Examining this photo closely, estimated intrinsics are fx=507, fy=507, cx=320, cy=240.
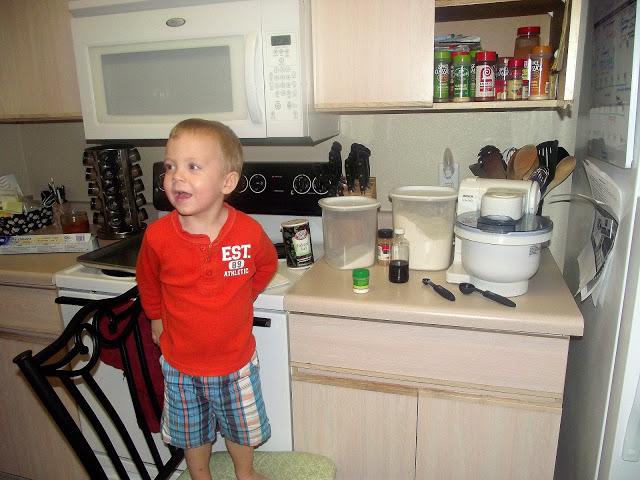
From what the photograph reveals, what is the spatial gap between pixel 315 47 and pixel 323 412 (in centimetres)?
102

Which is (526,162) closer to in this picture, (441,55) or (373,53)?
(441,55)

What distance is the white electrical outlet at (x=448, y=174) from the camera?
1.70m

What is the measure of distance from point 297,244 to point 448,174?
0.61 meters

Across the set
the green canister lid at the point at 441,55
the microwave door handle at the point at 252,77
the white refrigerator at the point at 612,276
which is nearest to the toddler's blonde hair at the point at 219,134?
the microwave door handle at the point at 252,77

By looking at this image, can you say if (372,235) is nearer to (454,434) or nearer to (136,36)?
(454,434)

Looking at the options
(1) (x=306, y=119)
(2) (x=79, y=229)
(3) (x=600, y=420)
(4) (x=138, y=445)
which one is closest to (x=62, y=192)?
(2) (x=79, y=229)

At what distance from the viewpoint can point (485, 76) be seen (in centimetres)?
144

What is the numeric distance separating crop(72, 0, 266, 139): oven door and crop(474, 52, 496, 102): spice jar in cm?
62

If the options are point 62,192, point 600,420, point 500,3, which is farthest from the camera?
point 62,192

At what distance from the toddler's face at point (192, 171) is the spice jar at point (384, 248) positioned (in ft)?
1.92

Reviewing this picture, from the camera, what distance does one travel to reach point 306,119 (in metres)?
1.44

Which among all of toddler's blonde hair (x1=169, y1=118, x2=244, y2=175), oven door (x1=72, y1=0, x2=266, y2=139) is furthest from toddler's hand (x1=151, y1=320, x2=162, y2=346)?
oven door (x1=72, y1=0, x2=266, y2=139)

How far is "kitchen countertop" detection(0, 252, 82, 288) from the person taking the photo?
4.99ft

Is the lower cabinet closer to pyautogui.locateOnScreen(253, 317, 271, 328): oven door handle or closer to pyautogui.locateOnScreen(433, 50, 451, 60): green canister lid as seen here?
pyautogui.locateOnScreen(253, 317, 271, 328): oven door handle
